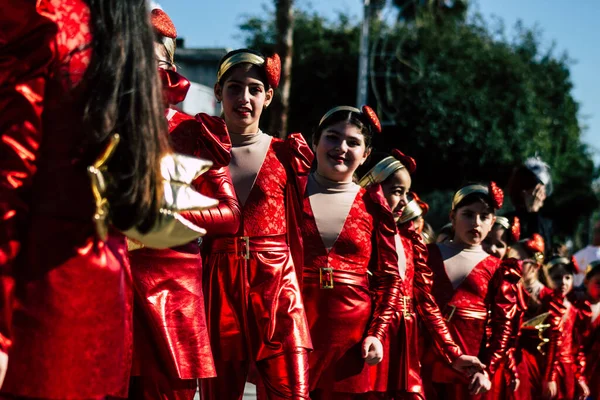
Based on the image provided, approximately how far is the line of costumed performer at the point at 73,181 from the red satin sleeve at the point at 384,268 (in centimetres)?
271

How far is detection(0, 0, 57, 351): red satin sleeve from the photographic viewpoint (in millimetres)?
2553

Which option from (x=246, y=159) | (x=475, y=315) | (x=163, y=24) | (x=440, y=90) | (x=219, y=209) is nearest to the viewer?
(x=219, y=209)

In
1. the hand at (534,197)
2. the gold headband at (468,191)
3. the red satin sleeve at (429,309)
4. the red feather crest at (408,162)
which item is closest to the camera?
the red satin sleeve at (429,309)

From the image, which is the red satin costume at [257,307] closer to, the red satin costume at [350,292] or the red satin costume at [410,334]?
the red satin costume at [350,292]

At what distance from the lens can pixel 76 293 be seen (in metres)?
2.65

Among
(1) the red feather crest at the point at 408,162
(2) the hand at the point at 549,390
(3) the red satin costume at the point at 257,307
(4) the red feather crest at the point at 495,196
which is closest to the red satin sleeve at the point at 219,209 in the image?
(3) the red satin costume at the point at 257,307

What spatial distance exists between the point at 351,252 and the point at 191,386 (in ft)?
5.43

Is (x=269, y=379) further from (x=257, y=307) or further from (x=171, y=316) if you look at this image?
(x=171, y=316)

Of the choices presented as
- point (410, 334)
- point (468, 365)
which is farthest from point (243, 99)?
point (468, 365)

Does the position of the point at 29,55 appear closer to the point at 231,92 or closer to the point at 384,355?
the point at 231,92

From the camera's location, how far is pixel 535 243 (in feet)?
26.5

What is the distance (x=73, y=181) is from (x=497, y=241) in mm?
5618

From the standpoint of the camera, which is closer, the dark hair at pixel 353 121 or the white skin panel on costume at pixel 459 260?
the dark hair at pixel 353 121

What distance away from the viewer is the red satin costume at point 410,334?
5.75 meters
